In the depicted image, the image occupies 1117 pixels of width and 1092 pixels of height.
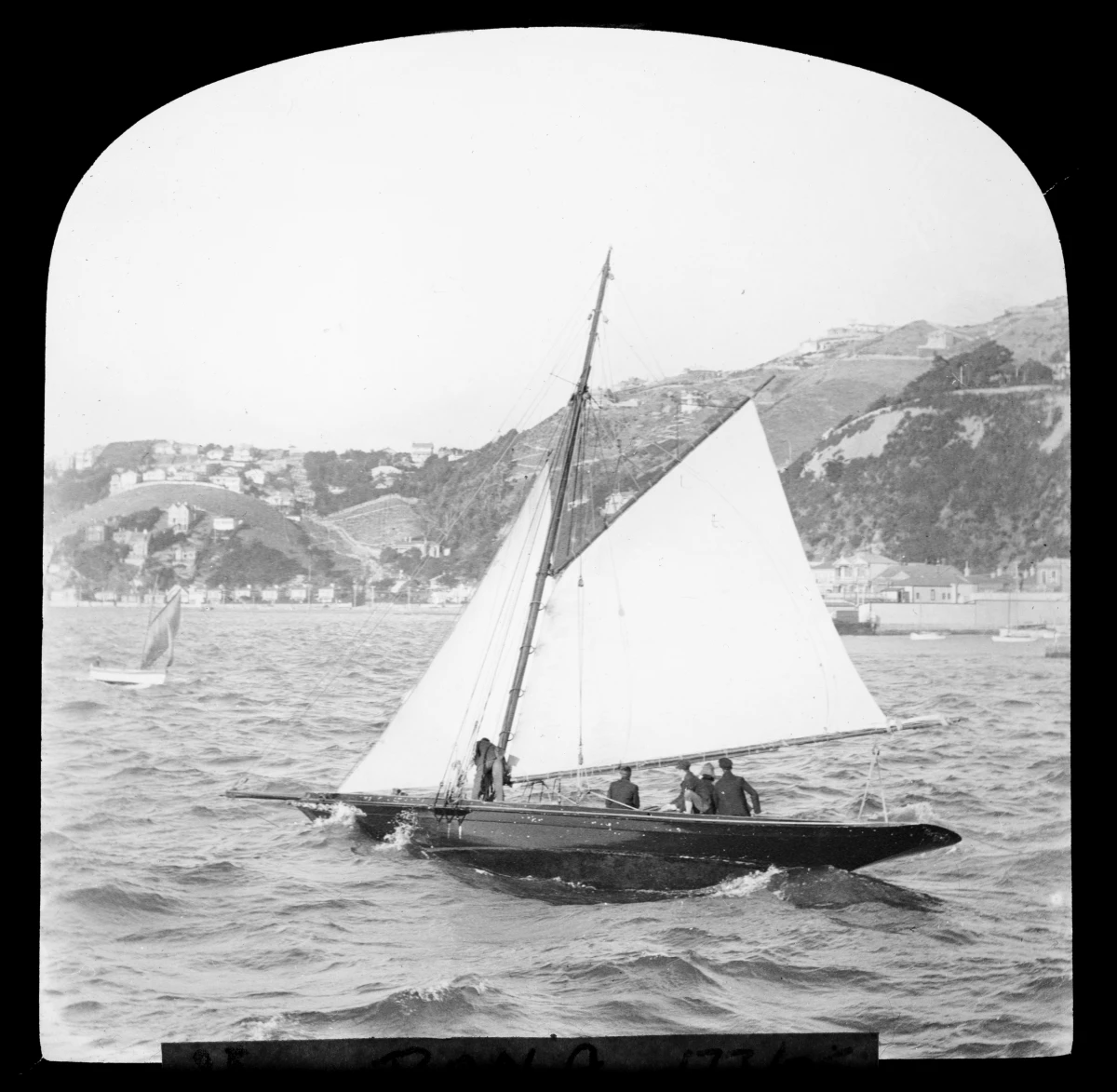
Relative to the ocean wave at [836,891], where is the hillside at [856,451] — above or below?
above

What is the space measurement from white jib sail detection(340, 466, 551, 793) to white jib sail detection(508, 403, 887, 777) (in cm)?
13

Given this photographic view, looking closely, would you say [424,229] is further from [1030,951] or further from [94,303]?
[1030,951]

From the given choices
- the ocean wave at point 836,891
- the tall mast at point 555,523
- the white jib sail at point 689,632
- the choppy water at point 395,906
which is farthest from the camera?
the white jib sail at point 689,632

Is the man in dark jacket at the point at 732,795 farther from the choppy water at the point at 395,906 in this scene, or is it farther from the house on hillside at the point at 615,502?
the house on hillside at the point at 615,502

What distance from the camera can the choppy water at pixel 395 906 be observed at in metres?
5.32

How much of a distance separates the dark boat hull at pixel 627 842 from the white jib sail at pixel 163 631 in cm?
82

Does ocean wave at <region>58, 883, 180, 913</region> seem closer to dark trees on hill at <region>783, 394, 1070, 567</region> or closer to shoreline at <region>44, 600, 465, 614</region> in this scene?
shoreline at <region>44, 600, 465, 614</region>

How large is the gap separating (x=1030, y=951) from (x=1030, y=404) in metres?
2.18

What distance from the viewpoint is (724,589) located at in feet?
18.6

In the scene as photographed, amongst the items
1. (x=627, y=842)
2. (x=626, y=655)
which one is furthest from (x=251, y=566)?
(x=627, y=842)

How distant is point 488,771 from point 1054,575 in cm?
242

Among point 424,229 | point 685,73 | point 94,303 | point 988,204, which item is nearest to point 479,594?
point 424,229

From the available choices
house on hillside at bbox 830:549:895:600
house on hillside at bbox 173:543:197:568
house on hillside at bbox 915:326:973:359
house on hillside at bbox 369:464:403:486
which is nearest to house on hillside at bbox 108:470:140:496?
house on hillside at bbox 173:543:197:568

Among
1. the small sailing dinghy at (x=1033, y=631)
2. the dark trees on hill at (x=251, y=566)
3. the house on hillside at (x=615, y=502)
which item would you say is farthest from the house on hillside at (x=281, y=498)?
the small sailing dinghy at (x=1033, y=631)
